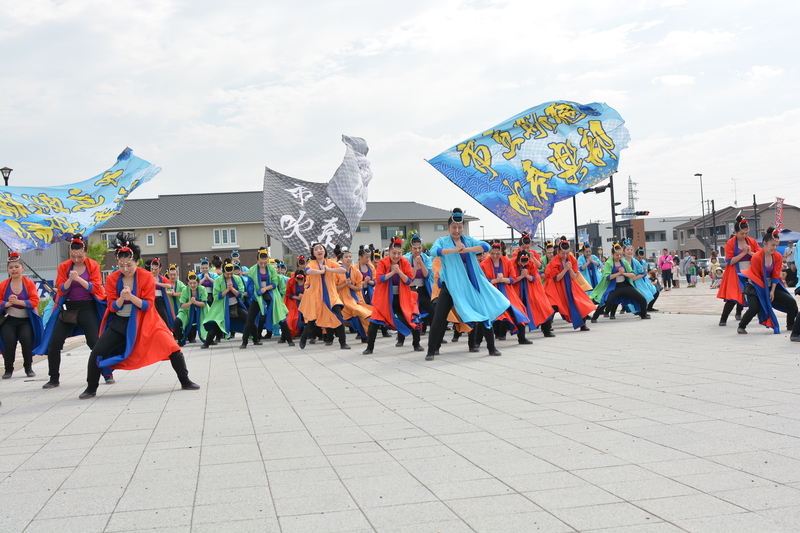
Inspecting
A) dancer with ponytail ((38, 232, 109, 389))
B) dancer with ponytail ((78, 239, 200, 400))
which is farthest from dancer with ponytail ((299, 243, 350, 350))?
dancer with ponytail ((78, 239, 200, 400))

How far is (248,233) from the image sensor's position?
5531 centimetres

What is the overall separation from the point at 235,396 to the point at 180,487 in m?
3.25

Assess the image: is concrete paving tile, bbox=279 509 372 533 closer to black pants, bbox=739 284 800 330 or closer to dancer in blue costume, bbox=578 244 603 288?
black pants, bbox=739 284 800 330

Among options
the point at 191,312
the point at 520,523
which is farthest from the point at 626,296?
the point at 520,523

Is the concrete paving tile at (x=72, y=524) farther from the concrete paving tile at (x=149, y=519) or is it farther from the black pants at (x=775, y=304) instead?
the black pants at (x=775, y=304)

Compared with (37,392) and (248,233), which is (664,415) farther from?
(248,233)

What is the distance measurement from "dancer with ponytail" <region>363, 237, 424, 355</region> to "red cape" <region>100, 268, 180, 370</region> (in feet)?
12.1

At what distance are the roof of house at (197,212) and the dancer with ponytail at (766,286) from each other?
4736 centimetres

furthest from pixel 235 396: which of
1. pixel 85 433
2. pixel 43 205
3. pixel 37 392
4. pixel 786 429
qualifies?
pixel 43 205

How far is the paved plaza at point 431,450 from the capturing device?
3270 mm

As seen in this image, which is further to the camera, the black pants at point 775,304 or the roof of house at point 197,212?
the roof of house at point 197,212

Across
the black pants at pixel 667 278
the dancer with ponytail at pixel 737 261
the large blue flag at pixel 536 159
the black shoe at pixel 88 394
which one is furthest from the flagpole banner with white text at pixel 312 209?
the black pants at pixel 667 278

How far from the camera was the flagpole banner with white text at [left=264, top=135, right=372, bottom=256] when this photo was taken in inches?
583

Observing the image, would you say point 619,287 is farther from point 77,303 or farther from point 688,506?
point 688,506
